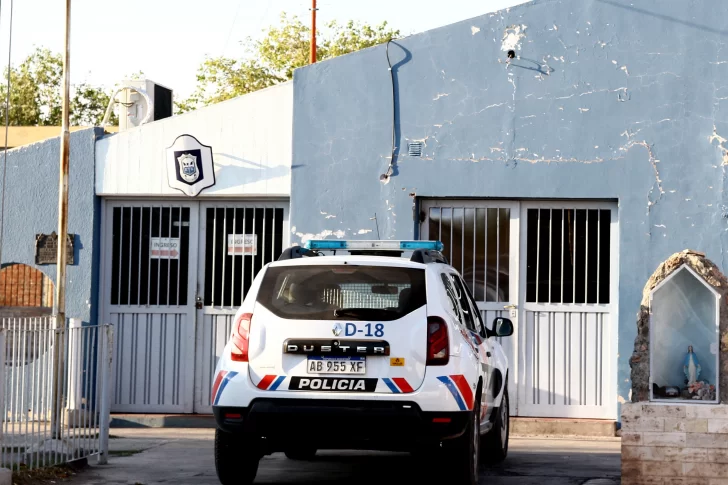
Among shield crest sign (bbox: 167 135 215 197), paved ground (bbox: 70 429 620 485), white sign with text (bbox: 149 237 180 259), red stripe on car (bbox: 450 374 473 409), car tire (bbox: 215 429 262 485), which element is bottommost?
paved ground (bbox: 70 429 620 485)

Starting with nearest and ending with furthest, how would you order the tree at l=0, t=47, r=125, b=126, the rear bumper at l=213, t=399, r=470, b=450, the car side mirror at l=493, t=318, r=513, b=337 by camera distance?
1. the rear bumper at l=213, t=399, r=470, b=450
2. the car side mirror at l=493, t=318, r=513, b=337
3. the tree at l=0, t=47, r=125, b=126

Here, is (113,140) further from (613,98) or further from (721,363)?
(721,363)

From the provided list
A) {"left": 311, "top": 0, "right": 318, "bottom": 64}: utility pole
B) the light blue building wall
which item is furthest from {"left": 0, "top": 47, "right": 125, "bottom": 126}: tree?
the light blue building wall

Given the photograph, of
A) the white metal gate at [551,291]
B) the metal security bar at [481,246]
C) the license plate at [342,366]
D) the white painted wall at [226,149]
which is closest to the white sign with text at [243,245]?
the white painted wall at [226,149]

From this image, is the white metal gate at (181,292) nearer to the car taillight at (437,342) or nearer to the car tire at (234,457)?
the car tire at (234,457)

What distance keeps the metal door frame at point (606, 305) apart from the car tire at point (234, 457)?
19.3 feet

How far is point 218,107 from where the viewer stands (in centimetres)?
1409

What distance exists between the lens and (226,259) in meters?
14.2

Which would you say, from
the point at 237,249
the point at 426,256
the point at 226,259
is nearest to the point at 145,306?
the point at 226,259

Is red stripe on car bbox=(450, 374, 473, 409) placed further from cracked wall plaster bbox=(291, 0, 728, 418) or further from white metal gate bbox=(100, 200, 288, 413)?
white metal gate bbox=(100, 200, 288, 413)

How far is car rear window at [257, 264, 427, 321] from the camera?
7.87 metres

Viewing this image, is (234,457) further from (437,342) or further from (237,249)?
(237,249)

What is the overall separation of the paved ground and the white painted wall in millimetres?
3248

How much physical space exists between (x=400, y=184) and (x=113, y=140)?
11.7 feet
